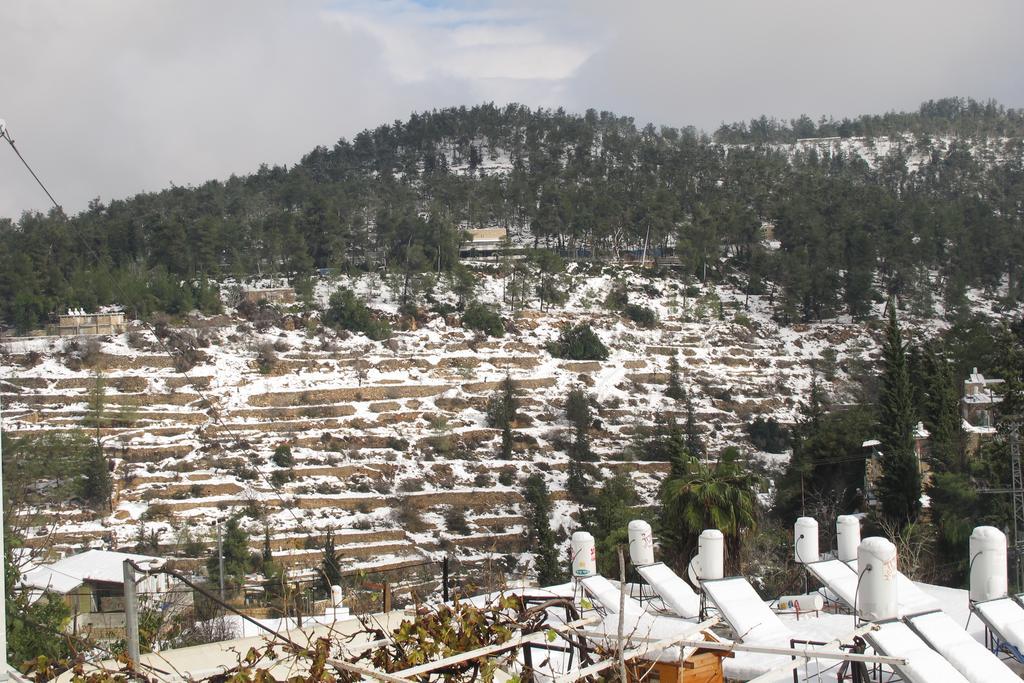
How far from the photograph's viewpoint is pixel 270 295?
41.2m

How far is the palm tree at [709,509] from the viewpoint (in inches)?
524

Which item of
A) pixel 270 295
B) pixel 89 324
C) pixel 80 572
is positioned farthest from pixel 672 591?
pixel 270 295

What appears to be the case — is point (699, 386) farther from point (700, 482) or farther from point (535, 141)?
point (535, 141)

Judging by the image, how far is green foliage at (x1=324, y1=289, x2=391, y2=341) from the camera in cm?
3867

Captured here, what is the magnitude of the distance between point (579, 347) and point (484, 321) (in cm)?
412

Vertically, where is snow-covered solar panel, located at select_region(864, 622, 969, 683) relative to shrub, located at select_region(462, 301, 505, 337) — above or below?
below

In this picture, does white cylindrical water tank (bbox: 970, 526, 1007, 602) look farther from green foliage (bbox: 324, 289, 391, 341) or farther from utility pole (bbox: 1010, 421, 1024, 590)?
green foliage (bbox: 324, 289, 391, 341)

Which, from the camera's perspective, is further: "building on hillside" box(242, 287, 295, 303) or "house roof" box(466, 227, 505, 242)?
"house roof" box(466, 227, 505, 242)

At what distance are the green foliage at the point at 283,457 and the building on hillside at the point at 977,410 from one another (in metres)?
17.7

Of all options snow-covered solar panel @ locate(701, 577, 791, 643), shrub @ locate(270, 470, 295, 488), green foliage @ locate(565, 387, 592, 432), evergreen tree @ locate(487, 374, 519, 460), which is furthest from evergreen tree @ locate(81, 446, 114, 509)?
snow-covered solar panel @ locate(701, 577, 791, 643)

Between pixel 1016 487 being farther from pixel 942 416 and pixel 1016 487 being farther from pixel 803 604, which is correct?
pixel 803 604

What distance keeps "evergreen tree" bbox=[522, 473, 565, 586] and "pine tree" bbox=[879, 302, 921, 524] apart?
21.4ft

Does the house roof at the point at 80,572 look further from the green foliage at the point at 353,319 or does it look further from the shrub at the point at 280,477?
the green foliage at the point at 353,319

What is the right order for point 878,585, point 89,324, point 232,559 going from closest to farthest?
point 878,585
point 232,559
point 89,324
